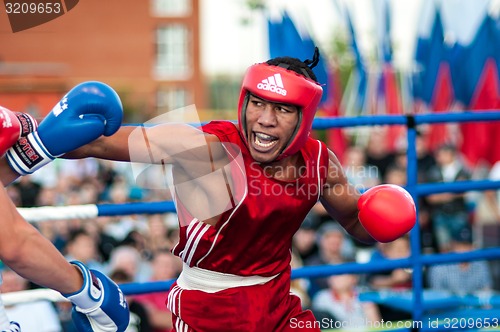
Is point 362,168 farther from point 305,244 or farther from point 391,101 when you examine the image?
point 391,101

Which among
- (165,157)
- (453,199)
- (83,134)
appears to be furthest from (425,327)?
A: (453,199)

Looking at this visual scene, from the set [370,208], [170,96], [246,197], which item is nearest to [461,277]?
[370,208]

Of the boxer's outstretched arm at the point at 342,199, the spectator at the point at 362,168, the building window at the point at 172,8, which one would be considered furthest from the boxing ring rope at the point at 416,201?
the building window at the point at 172,8

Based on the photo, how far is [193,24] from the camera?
43.6 m

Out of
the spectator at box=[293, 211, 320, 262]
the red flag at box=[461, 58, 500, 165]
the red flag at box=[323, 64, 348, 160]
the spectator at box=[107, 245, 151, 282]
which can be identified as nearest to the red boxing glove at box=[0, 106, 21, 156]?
the spectator at box=[107, 245, 151, 282]

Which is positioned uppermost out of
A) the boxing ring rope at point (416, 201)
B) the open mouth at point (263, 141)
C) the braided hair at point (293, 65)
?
the braided hair at point (293, 65)

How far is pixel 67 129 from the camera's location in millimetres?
2523

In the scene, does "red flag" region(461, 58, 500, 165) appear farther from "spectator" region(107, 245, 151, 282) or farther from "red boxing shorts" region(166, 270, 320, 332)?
"red boxing shorts" region(166, 270, 320, 332)

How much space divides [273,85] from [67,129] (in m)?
0.73

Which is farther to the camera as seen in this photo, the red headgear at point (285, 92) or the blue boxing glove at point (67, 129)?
the red headgear at point (285, 92)

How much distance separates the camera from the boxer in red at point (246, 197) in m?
2.73

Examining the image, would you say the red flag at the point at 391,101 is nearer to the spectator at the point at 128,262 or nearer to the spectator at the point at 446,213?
the spectator at the point at 446,213

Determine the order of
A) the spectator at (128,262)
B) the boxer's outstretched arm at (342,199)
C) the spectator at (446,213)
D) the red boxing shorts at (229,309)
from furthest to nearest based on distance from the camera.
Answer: the spectator at (446,213) < the spectator at (128,262) < the boxer's outstretched arm at (342,199) < the red boxing shorts at (229,309)

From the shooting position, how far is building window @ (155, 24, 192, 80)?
1722 inches
